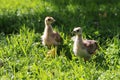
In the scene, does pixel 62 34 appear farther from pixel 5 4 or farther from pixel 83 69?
pixel 5 4

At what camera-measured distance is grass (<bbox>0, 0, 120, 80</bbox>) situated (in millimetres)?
5797

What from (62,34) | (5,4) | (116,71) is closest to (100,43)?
(62,34)

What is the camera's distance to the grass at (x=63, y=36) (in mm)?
5797

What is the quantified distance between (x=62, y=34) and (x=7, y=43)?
3.50 feet

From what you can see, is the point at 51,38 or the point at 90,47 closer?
the point at 90,47

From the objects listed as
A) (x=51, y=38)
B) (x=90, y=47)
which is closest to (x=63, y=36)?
(x=51, y=38)

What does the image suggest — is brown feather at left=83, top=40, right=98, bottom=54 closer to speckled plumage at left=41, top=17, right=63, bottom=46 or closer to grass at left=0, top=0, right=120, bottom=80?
grass at left=0, top=0, right=120, bottom=80

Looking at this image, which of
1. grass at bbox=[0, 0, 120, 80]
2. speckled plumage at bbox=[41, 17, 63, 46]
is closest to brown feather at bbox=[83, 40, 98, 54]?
grass at bbox=[0, 0, 120, 80]

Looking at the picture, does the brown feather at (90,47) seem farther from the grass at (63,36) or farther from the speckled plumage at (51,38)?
the speckled plumage at (51,38)

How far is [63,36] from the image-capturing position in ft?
24.0

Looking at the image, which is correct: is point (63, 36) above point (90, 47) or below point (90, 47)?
above

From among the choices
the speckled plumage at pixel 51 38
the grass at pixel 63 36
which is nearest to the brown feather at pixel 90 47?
the grass at pixel 63 36

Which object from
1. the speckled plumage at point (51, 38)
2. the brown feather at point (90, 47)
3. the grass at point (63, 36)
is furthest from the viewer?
the speckled plumage at point (51, 38)

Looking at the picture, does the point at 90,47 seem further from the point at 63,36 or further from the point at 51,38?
the point at 63,36
